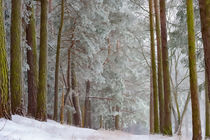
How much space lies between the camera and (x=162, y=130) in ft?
33.7

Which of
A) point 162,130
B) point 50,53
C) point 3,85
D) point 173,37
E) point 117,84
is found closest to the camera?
point 3,85

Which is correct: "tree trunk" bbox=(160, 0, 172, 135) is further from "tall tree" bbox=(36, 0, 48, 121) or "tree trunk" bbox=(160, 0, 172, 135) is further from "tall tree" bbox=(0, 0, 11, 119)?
"tall tree" bbox=(0, 0, 11, 119)

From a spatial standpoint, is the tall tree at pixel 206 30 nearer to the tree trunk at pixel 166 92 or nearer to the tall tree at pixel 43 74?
the tree trunk at pixel 166 92

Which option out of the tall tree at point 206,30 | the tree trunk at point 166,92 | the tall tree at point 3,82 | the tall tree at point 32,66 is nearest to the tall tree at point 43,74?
the tall tree at point 32,66

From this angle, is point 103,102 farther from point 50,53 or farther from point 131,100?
point 50,53

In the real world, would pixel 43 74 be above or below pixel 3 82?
above

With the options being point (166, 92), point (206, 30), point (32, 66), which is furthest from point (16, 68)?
point (166, 92)

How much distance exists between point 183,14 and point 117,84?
798 cm

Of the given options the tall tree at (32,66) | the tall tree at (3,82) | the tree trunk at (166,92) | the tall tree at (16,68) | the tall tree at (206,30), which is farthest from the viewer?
the tall tree at (32,66)

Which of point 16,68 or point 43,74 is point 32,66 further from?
point 16,68

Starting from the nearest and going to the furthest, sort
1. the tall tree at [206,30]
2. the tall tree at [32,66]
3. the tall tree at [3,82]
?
the tall tree at [3,82] → the tall tree at [206,30] → the tall tree at [32,66]

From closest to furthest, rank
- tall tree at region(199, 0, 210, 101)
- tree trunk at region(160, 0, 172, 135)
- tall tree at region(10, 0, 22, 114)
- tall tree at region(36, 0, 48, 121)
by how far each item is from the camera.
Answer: tall tree at region(199, 0, 210, 101), tall tree at region(10, 0, 22, 114), tall tree at region(36, 0, 48, 121), tree trunk at region(160, 0, 172, 135)

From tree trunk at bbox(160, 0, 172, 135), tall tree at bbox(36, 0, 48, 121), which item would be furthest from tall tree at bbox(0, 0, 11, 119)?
tree trunk at bbox(160, 0, 172, 135)

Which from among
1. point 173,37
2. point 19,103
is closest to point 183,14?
point 173,37
